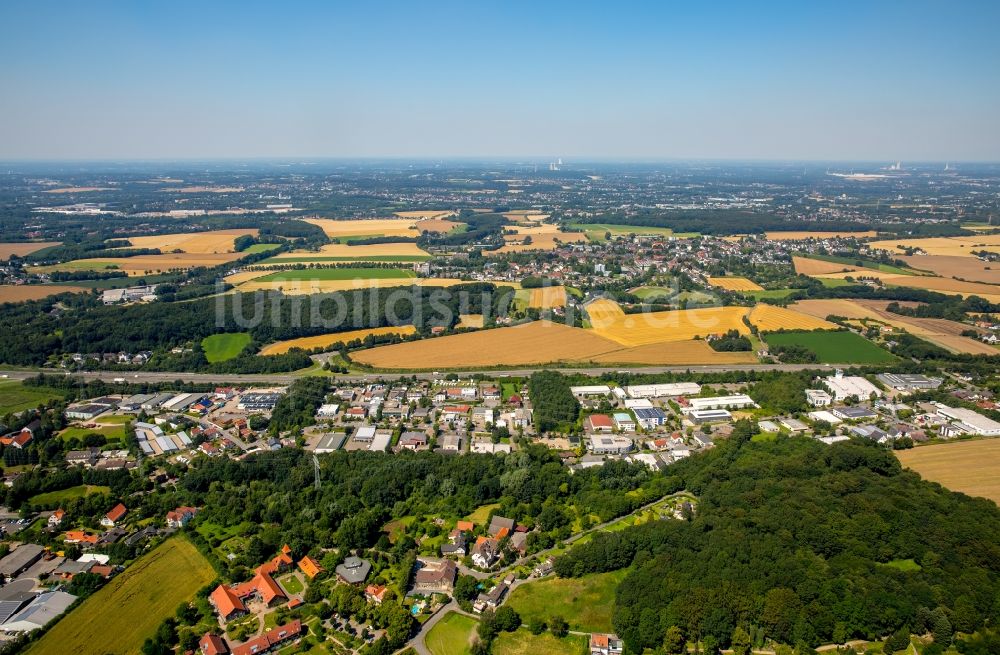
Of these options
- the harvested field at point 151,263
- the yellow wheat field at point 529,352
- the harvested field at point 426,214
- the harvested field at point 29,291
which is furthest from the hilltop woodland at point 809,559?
the harvested field at point 426,214

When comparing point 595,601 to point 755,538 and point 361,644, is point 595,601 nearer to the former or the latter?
point 755,538

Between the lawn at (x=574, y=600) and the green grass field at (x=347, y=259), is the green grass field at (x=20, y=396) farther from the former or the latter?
the green grass field at (x=347, y=259)

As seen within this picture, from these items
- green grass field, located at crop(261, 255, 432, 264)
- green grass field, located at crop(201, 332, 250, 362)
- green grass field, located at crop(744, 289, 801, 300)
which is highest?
green grass field, located at crop(261, 255, 432, 264)

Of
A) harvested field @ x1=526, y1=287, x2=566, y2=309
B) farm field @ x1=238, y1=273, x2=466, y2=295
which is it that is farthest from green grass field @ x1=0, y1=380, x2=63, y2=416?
harvested field @ x1=526, y1=287, x2=566, y2=309

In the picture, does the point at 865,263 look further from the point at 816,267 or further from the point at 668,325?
the point at 668,325

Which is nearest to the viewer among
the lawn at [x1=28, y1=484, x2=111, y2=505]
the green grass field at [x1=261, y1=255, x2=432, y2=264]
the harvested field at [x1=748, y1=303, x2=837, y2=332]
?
the lawn at [x1=28, y1=484, x2=111, y2=505]

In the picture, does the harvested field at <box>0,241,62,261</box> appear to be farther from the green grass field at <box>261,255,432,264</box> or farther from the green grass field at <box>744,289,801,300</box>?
the green grass field at <box>744,289,801,300</box>

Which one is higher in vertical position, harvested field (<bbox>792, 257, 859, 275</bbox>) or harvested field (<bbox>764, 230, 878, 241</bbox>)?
harvested field (<bbox>764, 230, 878, 241</bbox>)
